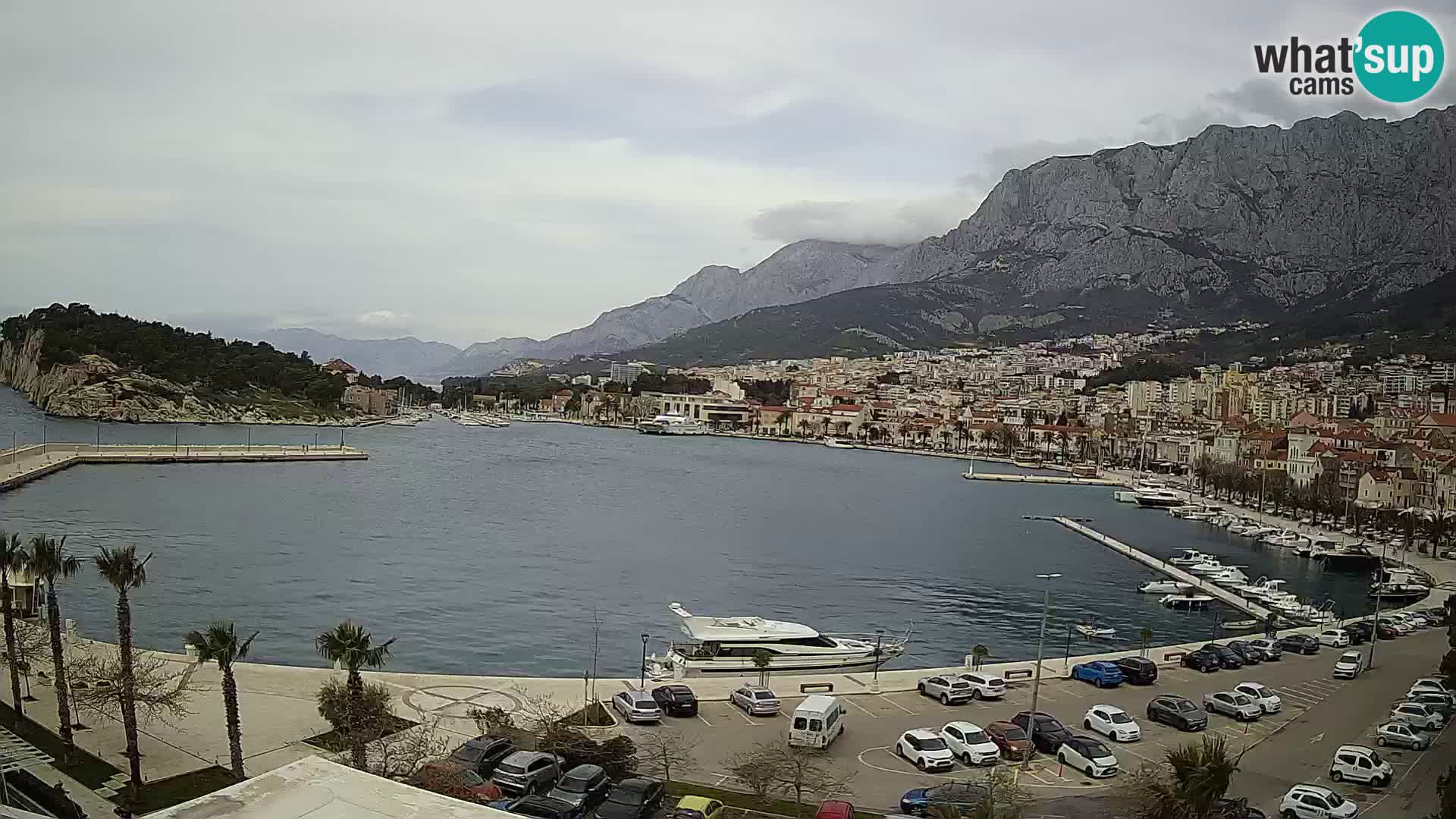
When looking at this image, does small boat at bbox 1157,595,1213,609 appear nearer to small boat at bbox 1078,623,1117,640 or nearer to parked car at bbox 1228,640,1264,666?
small boat at bbox 1078,623,1117,640

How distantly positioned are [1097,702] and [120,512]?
27280 millimetres

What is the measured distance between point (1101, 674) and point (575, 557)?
15.0m

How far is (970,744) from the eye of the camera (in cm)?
960

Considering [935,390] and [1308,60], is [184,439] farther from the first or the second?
[935,390]

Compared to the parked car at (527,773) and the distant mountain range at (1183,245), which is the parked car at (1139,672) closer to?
the parked car at (527,773)

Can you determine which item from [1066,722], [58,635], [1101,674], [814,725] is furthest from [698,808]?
[1101,674]

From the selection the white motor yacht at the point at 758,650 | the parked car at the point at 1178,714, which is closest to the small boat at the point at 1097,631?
the white motor yacht at the point at 758,650

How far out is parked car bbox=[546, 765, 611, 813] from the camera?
7.69 meters

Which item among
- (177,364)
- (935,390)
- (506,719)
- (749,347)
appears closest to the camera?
(506,719)

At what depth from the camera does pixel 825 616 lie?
20.0 m

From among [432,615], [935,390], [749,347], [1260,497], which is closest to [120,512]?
[432,615]

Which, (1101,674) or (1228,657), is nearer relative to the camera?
(1101,674)

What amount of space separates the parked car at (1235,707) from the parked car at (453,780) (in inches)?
328

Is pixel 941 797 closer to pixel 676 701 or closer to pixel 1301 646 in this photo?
pixel 676 701
